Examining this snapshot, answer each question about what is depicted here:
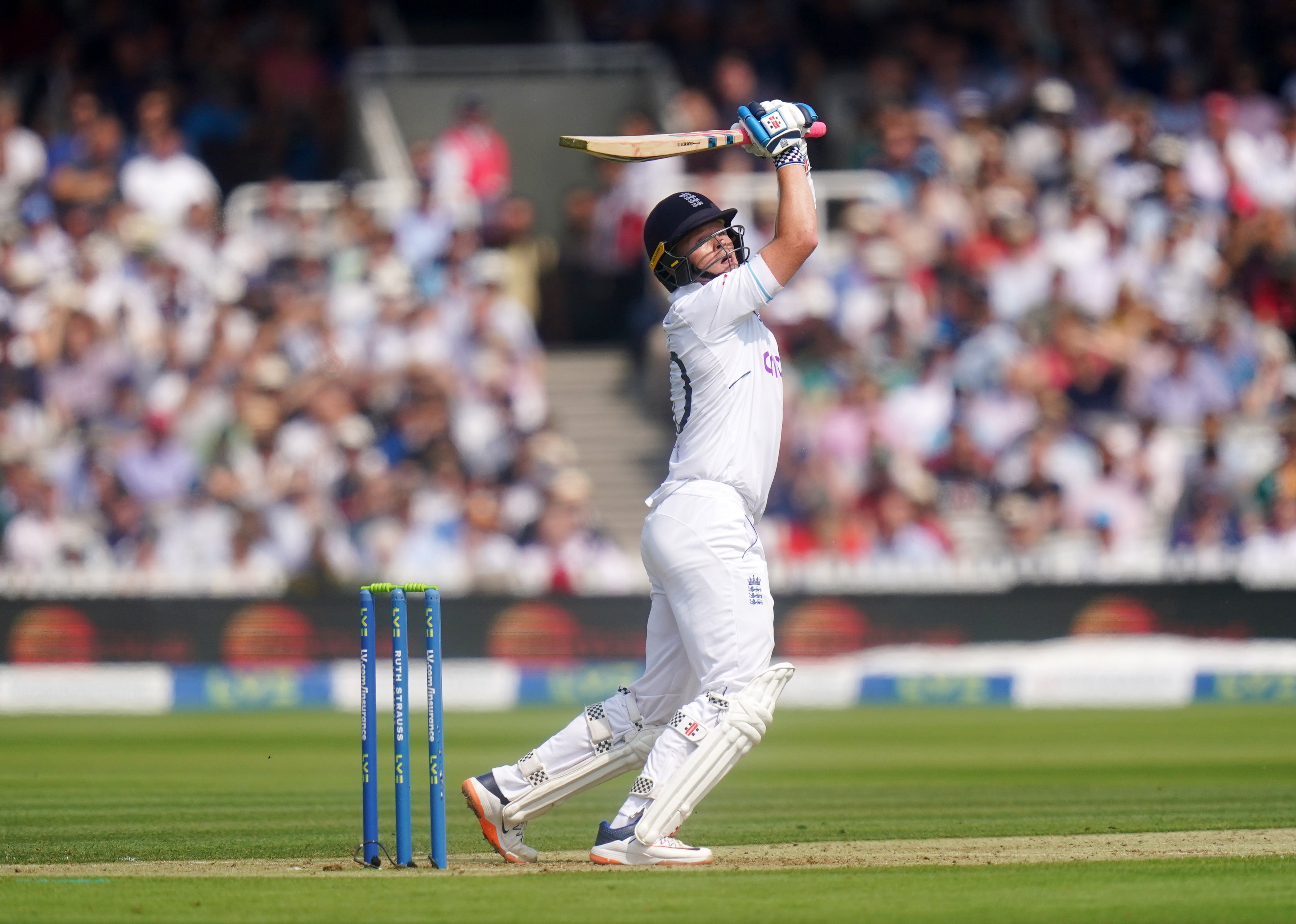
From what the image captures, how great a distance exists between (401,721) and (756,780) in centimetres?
406

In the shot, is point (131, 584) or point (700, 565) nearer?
point (700, 565)

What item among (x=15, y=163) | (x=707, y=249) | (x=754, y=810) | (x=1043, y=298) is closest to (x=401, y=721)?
(x=707, y=249)

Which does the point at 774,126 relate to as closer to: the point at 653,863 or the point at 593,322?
the point at 653,863

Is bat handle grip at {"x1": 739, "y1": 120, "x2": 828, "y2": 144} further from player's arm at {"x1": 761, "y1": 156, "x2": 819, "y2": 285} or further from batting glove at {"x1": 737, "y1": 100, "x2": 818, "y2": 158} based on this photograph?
player's arm at {"x1": 761, "y1": 156, "x2": 819, "y2": 285}

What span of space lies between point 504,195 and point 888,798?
10.1 meters

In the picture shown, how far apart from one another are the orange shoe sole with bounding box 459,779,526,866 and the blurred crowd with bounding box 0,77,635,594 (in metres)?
7.82

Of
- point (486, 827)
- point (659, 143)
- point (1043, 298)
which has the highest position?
point (1043, 298)

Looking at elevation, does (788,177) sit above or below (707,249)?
above

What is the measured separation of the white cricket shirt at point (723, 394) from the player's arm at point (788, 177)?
4.4 inches

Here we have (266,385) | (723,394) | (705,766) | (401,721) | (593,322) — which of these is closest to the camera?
(705,766)

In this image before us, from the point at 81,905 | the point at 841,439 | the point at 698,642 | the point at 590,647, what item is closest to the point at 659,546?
the point at 698,642

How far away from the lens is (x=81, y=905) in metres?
4.92

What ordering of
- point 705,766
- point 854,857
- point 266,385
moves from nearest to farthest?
point 705,766, point 854,857, point 266,385

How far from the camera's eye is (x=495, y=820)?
5867 millimetres
